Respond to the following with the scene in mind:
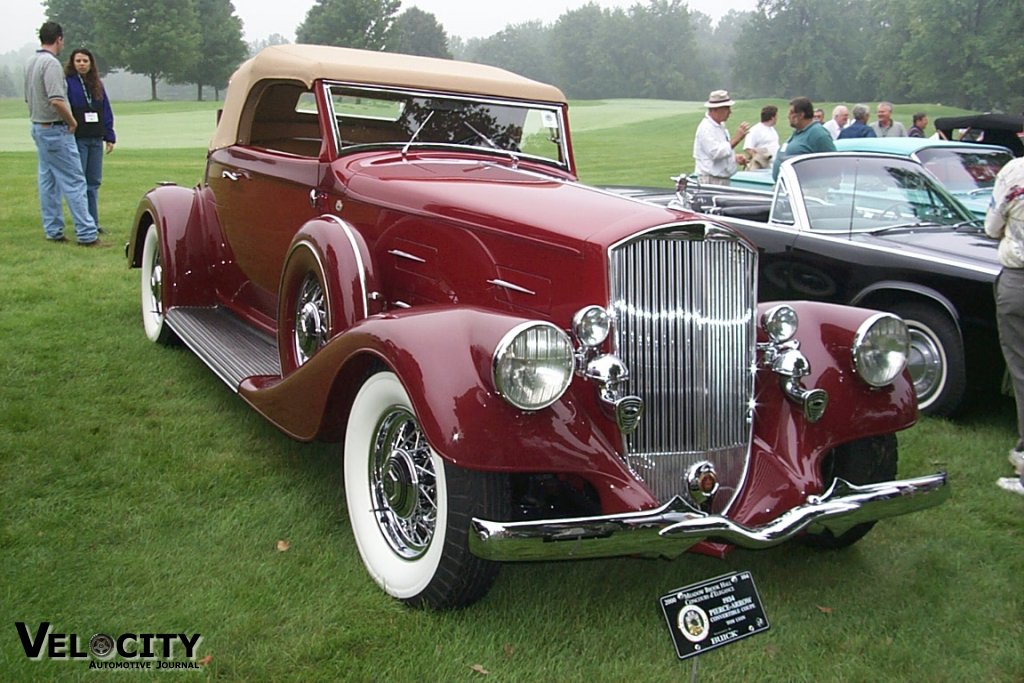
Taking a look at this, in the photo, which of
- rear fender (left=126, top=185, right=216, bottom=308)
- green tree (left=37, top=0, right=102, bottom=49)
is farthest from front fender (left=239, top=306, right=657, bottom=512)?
green tree (left=37, top=0, right=102, bottom=49)

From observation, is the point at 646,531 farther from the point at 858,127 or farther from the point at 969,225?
the point at 858,127

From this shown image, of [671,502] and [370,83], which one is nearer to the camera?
[671,502]

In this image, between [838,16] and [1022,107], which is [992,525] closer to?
[1022,107]

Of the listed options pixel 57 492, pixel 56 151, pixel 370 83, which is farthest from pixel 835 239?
pixel 56 151

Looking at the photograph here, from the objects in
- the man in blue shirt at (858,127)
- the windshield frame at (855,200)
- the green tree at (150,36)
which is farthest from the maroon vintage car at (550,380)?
the green tree at (150,36)

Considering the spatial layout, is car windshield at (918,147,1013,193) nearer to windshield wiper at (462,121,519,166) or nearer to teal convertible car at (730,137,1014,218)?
teal convertible car at (730,137,1014,218)

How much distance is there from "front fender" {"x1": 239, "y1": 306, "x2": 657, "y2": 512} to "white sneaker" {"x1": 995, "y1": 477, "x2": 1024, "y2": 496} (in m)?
2.38

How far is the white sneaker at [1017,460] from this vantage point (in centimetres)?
438

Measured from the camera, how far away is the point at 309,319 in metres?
4.22

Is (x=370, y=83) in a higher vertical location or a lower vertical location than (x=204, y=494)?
higher

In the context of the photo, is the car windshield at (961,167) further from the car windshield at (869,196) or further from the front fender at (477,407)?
the front fender at (477,407)

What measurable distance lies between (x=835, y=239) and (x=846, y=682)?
3.56m

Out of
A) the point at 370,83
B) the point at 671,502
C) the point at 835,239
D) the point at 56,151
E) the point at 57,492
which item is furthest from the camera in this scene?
the point at 56,151

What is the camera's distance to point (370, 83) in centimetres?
457
